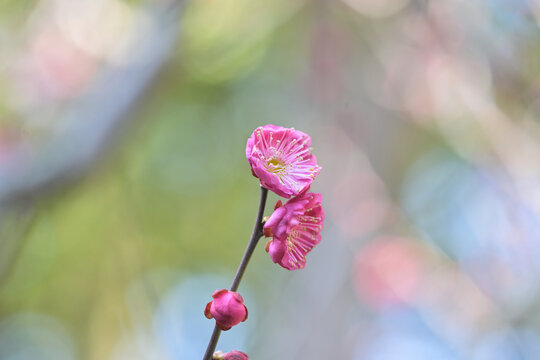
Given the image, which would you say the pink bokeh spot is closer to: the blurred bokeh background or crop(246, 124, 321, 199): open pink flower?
the blurred bokeh background

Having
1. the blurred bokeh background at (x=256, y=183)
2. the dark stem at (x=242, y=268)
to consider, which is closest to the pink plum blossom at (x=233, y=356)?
the dark stem at (x=242, y=268)

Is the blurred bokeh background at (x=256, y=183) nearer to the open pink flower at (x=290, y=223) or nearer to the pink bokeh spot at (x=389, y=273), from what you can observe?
the pink bokeh spot at (x=389, y=273)

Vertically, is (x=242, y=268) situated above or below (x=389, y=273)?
below

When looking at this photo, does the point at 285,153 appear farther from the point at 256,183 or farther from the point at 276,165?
the point at 256,183

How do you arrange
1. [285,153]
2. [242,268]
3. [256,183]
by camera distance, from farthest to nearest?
[256,183] → [285,153] → [242,268]

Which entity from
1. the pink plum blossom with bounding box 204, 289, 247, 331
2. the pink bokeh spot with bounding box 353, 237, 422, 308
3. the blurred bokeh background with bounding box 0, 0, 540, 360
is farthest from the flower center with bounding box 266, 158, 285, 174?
the pink bokeh spot with bounding box 353, 237, 422, 308

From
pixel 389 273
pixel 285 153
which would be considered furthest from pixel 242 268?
pixel 389 273

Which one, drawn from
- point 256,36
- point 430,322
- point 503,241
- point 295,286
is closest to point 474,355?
point 430,322
